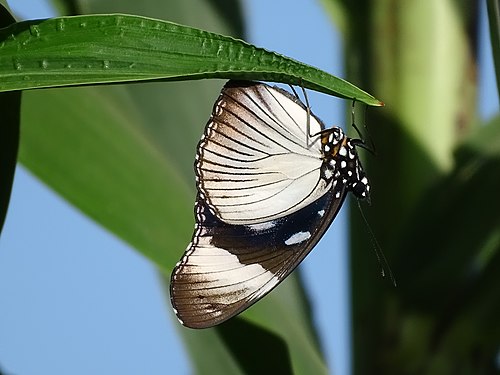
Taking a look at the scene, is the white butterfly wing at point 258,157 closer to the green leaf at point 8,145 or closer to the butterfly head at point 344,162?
the butterfly head at point 344,162

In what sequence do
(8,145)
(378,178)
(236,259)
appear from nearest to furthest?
(8,145), (236,259), (378,178)

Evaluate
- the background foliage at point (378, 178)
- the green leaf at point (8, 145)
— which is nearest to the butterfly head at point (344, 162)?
the background foliage at point (378, 178)

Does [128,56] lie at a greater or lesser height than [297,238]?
greater

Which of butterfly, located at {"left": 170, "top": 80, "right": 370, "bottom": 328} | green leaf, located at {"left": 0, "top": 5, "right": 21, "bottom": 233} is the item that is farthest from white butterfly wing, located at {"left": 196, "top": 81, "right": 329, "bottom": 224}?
green leaf, located at {"left": 0, "top": 5, "right": 21, "bottom": 233}

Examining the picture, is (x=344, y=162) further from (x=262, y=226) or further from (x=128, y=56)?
(x=128, y=56)

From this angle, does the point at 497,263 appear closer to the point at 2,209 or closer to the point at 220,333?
the point at 220,333

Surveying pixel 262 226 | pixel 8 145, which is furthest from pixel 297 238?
pixel 8 145

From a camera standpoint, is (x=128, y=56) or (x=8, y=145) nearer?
(x=128, y=56)

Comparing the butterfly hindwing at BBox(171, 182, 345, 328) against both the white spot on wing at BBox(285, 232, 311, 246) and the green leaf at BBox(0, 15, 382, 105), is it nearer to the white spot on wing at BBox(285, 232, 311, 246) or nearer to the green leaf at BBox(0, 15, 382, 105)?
the white spot on wing at BBox(285, 232, 311, 246)
